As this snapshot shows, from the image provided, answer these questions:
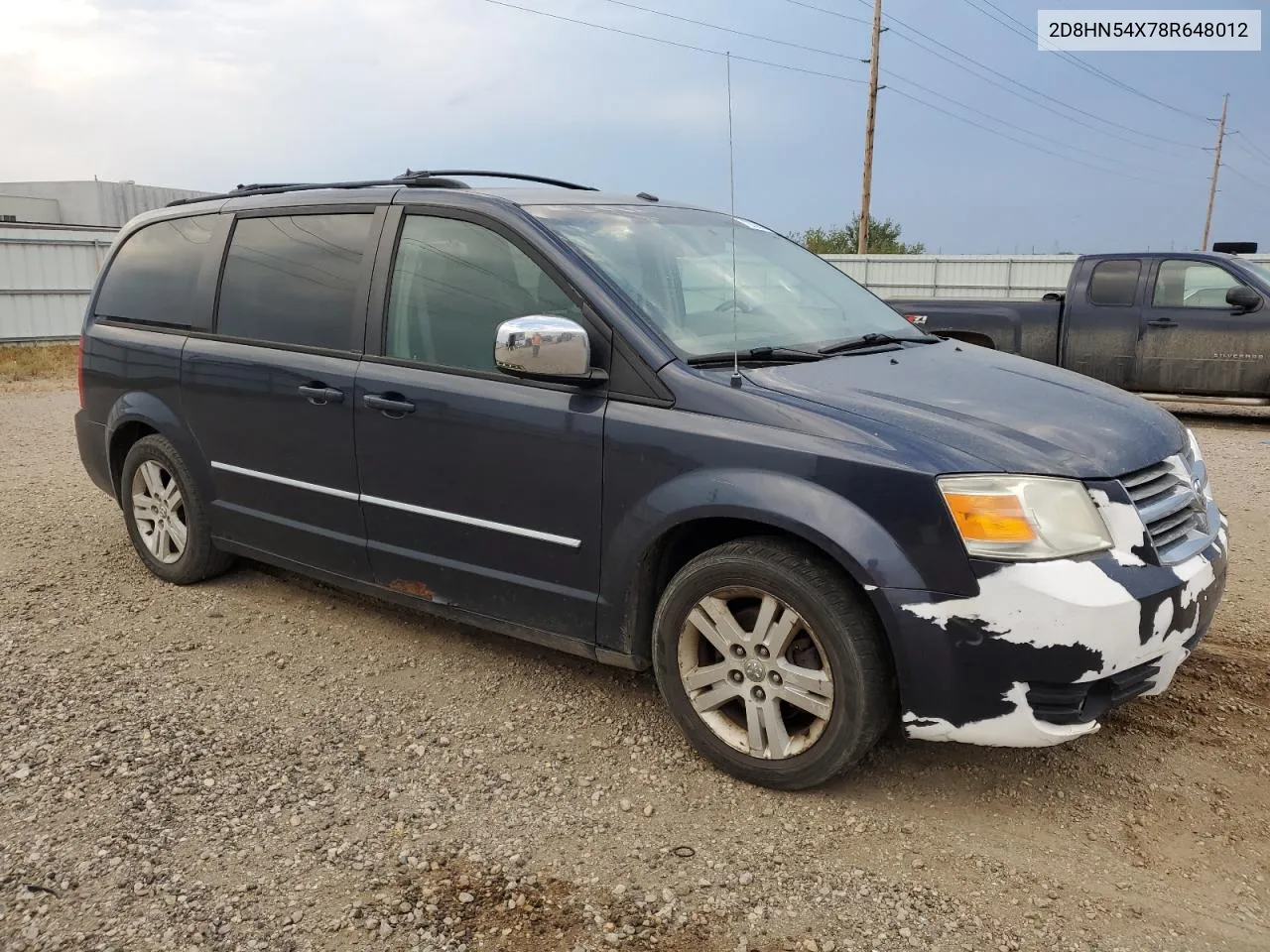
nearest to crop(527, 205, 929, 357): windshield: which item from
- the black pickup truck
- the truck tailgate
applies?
the black pickup truck

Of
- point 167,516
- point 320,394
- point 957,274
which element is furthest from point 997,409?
point 957,274

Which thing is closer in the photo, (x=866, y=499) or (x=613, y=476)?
(x=866, y=499)

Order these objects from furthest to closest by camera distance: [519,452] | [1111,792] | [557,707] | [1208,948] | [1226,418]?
[1226,418] < [557,707] < [519,452] < [1111,792] < [1208,948]

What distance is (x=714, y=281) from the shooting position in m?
3.80

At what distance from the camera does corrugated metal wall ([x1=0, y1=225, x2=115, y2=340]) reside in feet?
60.2

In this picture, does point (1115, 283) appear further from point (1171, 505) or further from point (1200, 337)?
point (1171, 505)

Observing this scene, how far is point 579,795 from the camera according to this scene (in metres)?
3.16

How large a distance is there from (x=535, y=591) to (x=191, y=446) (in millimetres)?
2113

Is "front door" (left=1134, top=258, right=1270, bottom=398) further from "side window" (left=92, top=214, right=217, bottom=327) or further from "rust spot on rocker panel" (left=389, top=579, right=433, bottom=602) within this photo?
"side window" (left=92, top=214, right=217, bottom=327)

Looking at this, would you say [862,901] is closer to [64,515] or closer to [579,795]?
[579,795]

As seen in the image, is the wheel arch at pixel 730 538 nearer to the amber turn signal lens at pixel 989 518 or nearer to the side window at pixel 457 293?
the amber turn signal lens at pixel 989 518

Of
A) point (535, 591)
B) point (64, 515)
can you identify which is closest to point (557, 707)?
point (535, 591)

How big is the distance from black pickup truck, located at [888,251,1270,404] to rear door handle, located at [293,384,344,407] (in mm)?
6827

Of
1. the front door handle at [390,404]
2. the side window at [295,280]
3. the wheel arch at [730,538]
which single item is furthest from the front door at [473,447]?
the side window at [295,280]
